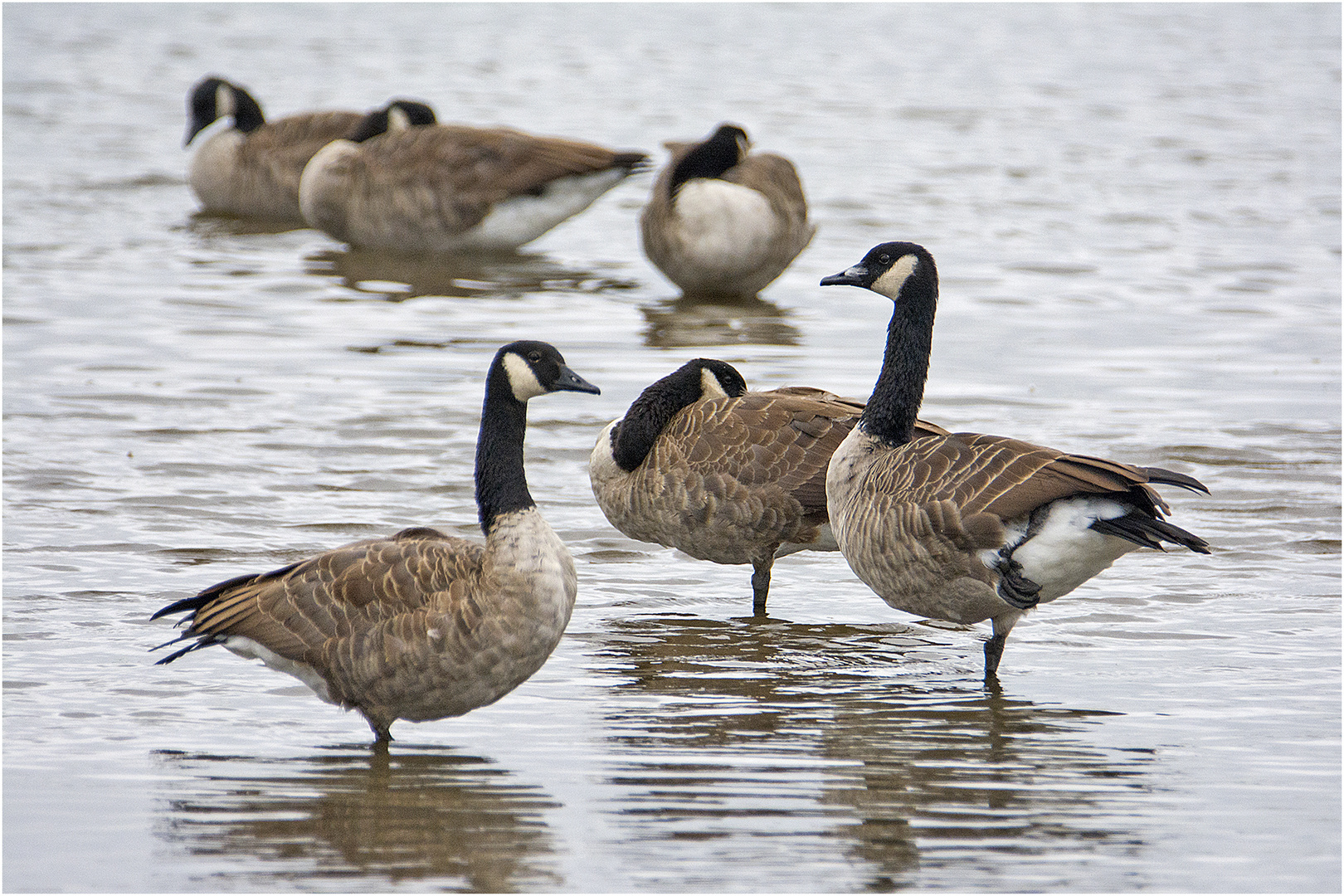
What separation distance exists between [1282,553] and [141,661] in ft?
18.8

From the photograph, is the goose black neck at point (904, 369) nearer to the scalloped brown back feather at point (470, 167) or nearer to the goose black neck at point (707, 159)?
the goose black neck at point (707, 159)

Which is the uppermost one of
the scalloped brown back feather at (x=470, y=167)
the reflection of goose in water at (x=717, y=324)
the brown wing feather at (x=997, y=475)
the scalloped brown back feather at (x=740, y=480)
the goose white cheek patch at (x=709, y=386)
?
the scalloped brown back feather at (x=470, y=167)

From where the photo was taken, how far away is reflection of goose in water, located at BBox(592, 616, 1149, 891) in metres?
4.97

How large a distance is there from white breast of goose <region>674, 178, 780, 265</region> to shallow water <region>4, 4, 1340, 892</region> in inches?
23.6

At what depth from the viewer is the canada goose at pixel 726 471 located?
25.1 ft

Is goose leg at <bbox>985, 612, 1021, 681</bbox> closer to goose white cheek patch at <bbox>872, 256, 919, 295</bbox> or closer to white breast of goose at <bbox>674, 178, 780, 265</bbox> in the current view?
goose white cheek patch at <bbox>872, 256, 919, 295</bbox>

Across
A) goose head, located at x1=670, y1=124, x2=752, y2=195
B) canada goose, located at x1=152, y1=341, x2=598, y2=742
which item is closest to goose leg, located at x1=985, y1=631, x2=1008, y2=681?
canada goose, located at x1=152, y1=341, x2=598, y2=742

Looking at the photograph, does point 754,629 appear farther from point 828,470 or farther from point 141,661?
point 141,661

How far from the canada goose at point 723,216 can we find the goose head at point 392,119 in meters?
3.67

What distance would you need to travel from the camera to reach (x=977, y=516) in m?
6.27

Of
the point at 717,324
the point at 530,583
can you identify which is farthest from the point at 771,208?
the point at 530,583

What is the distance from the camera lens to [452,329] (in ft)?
43.6

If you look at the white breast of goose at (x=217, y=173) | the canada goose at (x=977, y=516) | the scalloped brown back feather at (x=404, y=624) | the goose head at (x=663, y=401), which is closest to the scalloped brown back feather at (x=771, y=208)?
the goose head at (x=663, y=401)

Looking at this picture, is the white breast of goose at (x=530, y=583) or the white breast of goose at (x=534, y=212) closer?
the white breast of goose at (x=530, y=583)
